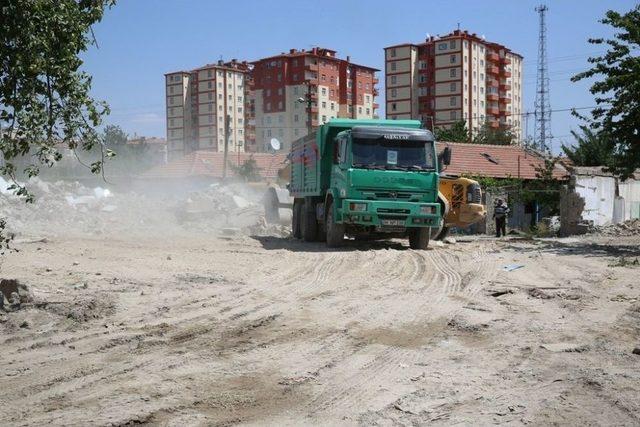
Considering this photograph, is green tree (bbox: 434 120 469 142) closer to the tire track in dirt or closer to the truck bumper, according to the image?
the truck bumper

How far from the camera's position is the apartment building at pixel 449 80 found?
104m

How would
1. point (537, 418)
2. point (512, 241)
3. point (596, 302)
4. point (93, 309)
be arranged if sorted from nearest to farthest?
point (537, 418)
point (93, 309)
point (596, 302)
point (512, 241)

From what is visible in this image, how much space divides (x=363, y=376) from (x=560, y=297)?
511 centimetres

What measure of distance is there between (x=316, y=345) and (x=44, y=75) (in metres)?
3.94

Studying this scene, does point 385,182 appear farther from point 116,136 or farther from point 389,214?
point 116,136

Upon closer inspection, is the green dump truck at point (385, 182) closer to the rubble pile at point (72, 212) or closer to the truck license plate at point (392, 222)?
the truck license plate at point (392, 222)

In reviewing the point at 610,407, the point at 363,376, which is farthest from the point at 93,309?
the point at 610,407

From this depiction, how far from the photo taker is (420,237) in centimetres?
1681

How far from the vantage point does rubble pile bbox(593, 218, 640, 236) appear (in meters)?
24.6

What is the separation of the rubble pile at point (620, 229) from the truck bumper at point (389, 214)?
36.8 ft

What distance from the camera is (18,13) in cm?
651

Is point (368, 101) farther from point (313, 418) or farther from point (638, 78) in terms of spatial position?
point (313, 418)

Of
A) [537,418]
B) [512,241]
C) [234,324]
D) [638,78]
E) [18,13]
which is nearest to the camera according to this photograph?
[537,418]

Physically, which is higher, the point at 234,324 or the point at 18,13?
the point at 18,13
